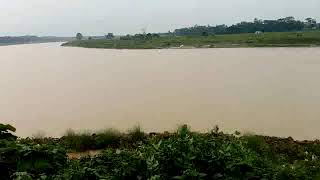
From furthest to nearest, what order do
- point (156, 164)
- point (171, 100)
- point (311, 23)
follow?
point (311, 23)
point (171, 100)
point (156, 164)

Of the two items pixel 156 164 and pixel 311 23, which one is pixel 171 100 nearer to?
pixel 156 164

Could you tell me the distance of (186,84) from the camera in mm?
19625

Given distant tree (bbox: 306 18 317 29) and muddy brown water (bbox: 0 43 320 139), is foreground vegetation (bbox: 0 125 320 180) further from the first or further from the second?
distant tree (bbox: 306 18 317 29)

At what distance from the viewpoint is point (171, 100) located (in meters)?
15.4

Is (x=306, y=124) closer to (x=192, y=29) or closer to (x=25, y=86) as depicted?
(x=25, y=86)

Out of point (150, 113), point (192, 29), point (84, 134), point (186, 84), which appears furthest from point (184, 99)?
point (192, 29)

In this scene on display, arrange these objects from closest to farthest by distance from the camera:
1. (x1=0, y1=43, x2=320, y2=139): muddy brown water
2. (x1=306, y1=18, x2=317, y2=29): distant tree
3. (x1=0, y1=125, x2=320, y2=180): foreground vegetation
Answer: (x1=0, y1=125, x2=320, y2=180): foreground vegetation
(x1=0, y1=43, x2=320, y2=139): muddy brown water
(x1=306, y1=18, x2=317, y2=29): distant tree

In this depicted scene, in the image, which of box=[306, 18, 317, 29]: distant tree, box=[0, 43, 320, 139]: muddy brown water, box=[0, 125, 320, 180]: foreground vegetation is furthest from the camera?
box=[306, 18, 317, 29]: distant tree

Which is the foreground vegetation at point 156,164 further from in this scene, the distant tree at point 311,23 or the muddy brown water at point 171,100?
the distant tree at point 311,23

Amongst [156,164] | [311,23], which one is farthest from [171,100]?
[311,23]

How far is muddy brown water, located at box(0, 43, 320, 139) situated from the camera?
1180 cm

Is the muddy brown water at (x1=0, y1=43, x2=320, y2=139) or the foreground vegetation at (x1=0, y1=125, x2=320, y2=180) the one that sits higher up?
the foreground vegetation at (x1=0, y1=125, x2=320, y2=180)

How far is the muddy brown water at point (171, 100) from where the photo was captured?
11.8 metres

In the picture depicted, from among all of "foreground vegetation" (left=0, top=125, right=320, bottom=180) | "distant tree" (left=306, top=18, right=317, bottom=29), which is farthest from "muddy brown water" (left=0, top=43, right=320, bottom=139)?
"distant tree" (left=306, top=18, right=317, bottom=29)
